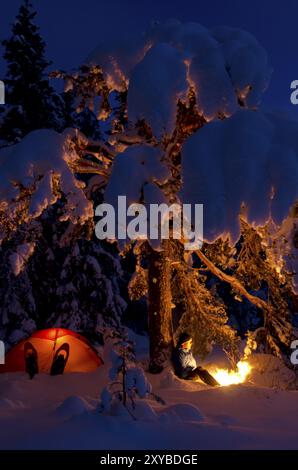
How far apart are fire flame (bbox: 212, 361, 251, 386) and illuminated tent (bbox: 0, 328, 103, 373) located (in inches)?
101

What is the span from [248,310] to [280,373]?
22820 mm

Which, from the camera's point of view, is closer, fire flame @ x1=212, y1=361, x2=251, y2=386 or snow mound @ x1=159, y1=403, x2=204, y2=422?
snow mound @ x1=159, y1=403, x2=204, y2=422

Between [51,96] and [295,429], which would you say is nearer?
[295,429]

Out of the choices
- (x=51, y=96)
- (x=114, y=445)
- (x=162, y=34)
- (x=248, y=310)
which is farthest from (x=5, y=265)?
(x=248, y=310)

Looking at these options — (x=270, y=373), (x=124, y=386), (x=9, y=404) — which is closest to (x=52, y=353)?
(x=9, y=404)

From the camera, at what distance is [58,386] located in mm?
8008

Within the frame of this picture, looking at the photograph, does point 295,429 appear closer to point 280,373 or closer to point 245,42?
A: point 280,373

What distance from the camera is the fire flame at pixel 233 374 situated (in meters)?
8.62

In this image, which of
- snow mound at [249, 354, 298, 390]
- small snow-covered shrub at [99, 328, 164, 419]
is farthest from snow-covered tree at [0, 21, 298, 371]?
small snow-covered shrub at [99, 328, 164, 419]

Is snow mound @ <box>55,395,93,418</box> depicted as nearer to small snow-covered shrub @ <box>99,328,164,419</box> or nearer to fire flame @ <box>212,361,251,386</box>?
small snow-covered shrub @ <box>99,328,164,419</box>

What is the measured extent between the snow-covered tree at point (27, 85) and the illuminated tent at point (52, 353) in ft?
23.5

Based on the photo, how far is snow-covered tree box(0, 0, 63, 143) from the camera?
14875 millimetres

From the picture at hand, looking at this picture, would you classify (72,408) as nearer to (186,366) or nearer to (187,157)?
(186,366)

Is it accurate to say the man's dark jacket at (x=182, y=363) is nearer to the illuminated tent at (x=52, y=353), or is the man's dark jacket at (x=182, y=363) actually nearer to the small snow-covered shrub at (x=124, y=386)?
the illuminated tent at (x=52, y=353)
